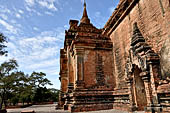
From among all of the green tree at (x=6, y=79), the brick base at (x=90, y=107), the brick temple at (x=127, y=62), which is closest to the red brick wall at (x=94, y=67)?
the brick temple at (x=127, y=62)

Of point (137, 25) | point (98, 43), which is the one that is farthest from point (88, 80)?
point (137, 25)

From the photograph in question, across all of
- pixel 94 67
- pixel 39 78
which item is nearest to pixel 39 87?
pixel 39 78

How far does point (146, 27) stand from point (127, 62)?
75.9 inches

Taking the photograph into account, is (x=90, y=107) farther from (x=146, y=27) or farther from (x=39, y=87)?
(x=39, y=87)

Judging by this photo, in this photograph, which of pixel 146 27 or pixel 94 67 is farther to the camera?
pixel 94 67

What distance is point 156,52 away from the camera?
5.88 m

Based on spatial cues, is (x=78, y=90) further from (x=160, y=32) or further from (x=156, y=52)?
(x=160, y=32)

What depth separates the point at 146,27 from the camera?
22.2 ft

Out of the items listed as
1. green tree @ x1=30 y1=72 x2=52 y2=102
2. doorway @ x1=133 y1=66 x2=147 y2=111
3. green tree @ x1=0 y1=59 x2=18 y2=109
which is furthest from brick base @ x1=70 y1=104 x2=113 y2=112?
green tree @ x1=30 y1=72 x2=52 y2=102

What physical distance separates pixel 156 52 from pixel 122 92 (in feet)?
11.2

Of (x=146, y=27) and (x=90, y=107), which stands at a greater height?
(x=146, y=27)

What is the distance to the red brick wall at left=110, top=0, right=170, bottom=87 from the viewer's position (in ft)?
18.4

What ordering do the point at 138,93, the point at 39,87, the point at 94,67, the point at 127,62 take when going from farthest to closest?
the point at 39,87, the point at 94,67, the point at 127,62, the point at 138,93

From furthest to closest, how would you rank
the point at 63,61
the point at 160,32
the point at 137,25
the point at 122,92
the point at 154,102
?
1. the point at 63,61
2. the point at 122,92
3. the point at 137,25
4. the point at 160,32
5. the point at 154,102
